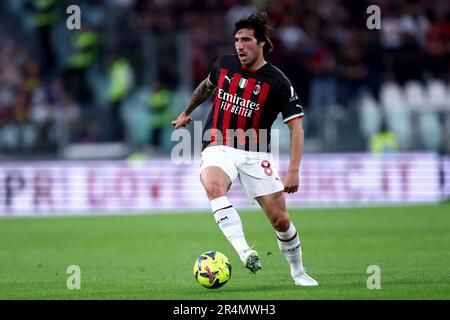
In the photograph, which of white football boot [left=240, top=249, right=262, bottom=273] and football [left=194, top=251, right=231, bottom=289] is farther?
football [left=194, top=251, right=231, bottom=289]

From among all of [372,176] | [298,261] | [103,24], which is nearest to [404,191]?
[372,176]

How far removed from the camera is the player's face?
9.45 m

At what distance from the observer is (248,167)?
9.52 meters

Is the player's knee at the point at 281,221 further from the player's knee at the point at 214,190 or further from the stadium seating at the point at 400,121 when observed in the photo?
the stadium seating at the point at 400,121

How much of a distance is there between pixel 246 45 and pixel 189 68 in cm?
1383

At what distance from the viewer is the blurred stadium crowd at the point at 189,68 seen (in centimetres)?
2320

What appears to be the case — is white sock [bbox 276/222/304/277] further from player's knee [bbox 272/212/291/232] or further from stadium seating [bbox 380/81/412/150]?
stadium seating [bbox 380/81/412/150]

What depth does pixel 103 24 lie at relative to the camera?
2528 cm

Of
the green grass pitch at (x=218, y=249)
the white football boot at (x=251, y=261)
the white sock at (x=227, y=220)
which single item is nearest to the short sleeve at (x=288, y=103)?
the white sock at (x=227, y=220)

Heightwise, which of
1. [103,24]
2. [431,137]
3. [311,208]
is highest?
[103,24]

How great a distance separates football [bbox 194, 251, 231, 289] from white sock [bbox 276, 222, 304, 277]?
62 cm

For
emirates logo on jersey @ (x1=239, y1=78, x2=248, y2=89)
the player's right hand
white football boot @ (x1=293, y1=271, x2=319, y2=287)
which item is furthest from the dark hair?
white football boot @ (x1=293, y1=271, x2=319, y2=287)

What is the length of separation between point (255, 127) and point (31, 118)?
1495cm
